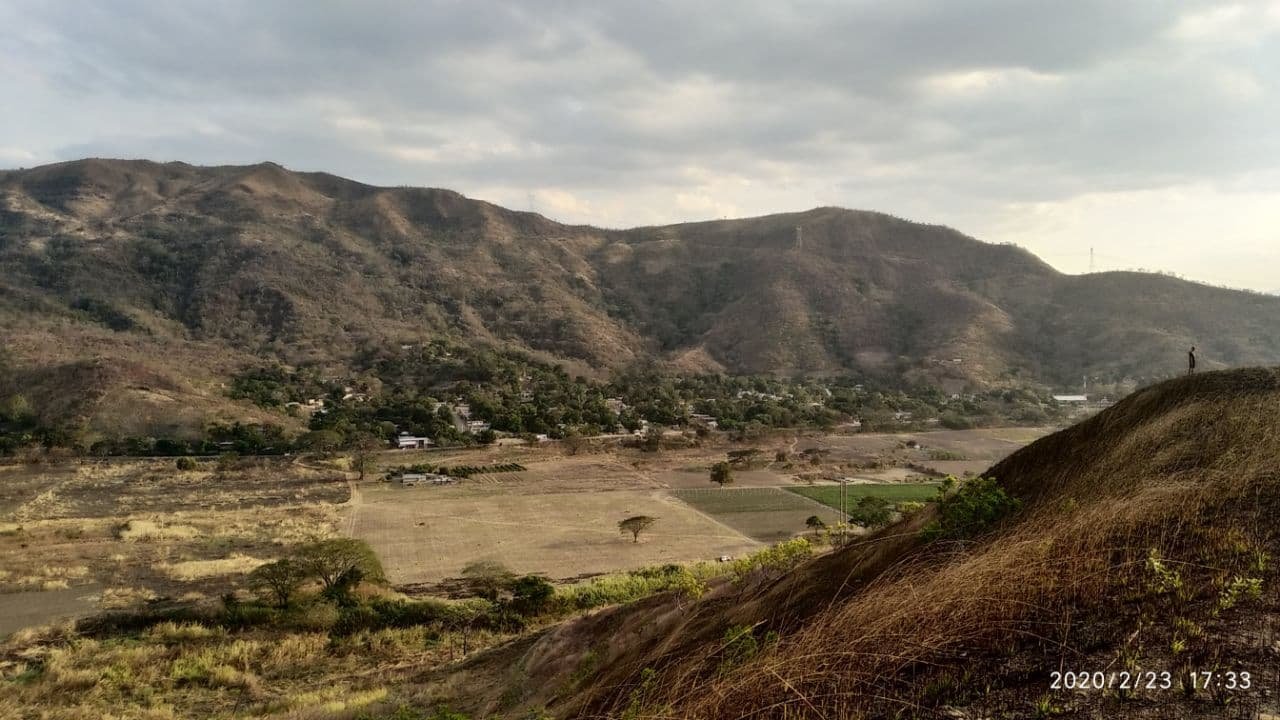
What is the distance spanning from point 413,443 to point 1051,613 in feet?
221

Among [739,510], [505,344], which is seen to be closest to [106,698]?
[739,510]

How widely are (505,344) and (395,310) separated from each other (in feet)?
78.6

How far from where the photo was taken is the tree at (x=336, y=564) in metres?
24.6

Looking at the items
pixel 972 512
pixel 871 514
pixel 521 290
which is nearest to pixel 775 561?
pixel 972 512

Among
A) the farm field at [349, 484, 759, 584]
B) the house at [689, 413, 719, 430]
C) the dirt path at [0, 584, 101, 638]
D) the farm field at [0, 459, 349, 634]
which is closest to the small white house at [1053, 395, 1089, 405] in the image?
the house at [689, 413, 719, 430]

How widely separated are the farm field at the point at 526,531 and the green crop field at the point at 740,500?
1529mm

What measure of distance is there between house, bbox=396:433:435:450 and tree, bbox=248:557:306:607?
1698 inches

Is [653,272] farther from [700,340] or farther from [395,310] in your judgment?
[395,310]

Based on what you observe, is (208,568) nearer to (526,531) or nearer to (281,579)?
(281,579)

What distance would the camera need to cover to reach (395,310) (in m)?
129

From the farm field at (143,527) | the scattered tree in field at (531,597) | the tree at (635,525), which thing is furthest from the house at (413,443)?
the scattered tree in field at (531,597)

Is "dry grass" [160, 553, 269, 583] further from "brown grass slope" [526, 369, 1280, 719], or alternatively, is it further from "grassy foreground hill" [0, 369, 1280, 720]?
"brown grass slope" [526, 369, 1280, 719]

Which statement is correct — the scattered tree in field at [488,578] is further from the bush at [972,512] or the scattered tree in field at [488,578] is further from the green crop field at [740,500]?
the bush at [972,512]

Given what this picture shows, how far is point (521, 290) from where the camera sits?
147 m
